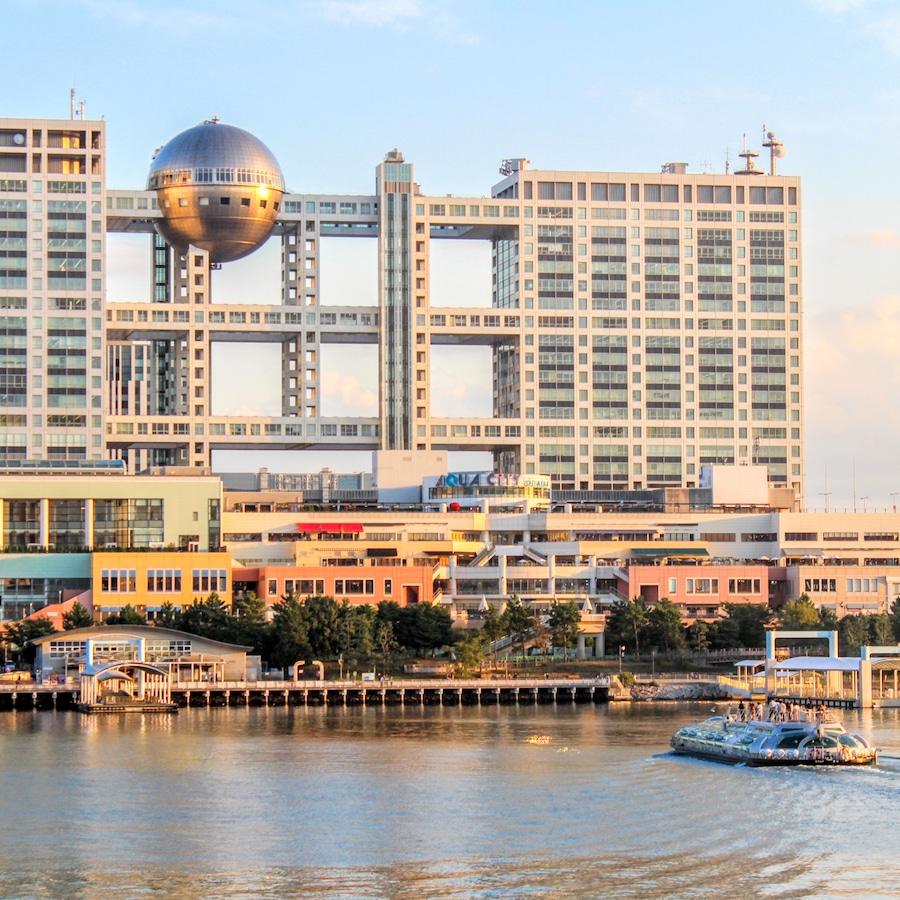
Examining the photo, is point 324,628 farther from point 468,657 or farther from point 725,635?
point 725,635

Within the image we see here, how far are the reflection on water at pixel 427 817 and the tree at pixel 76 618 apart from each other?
4850cm

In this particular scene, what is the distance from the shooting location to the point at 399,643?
193 metres

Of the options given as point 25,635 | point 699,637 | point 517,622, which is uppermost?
point 517,622

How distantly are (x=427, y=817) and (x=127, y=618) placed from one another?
319 feet

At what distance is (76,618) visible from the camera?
187 meters

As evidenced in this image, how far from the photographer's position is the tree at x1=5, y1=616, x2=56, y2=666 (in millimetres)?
183375

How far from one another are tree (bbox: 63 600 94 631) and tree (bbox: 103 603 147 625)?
269cm

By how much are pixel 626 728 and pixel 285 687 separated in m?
42.0

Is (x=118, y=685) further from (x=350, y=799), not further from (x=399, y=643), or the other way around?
(x=350, y=799)

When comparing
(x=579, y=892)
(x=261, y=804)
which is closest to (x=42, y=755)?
(x=261, y=804)

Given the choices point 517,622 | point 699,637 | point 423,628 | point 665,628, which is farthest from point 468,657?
point 699,637

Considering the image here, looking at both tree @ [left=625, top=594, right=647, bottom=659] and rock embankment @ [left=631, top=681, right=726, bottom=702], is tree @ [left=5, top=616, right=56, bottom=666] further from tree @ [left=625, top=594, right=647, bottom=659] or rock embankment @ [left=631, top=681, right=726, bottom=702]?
tree @ [left=625, top=594, right=647, bottom=659]

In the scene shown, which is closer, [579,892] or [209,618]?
[579,892]

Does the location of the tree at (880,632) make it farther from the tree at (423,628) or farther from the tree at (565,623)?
the tree at (423,628)
